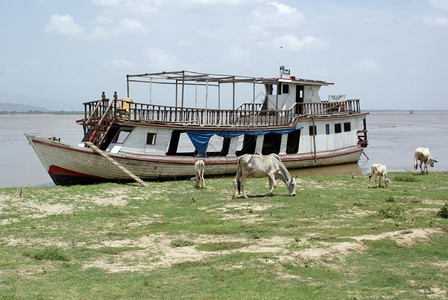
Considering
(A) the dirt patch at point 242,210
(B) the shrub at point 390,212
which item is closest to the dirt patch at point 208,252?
(B) the shrub at point 390,212

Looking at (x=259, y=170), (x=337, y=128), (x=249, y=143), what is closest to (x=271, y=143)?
(x=249, y=143)

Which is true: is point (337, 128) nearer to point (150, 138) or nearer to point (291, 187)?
point (150, 138)

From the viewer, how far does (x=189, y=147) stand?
4066cm

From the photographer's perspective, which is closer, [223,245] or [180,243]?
[223,245]

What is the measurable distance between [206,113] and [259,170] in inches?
326

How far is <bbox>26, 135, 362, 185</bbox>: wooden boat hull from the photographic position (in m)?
19.3

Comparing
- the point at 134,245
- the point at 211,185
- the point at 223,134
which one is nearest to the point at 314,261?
the point at 134,245

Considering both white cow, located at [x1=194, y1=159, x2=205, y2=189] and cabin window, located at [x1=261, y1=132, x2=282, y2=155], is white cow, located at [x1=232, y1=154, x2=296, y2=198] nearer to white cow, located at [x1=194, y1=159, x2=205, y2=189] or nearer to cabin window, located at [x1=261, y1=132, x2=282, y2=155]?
white cow, located at [x1=194, y1=159, x2=205, y2=189]

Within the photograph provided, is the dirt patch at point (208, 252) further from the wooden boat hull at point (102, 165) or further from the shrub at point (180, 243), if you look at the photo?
the wooden boat hull at point (102, 165)

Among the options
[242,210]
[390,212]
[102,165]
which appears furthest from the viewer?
[102,165]

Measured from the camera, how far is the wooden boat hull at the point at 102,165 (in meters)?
19.3

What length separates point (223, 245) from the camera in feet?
31.9

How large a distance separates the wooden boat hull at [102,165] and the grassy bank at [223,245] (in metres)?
3.57

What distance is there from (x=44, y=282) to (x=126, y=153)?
43.7 feet
